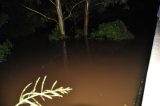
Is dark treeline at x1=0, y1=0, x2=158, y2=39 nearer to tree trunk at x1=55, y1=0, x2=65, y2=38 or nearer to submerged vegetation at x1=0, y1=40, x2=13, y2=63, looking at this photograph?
tree trunk at x1=55, y1=0, x2=65, y2=38

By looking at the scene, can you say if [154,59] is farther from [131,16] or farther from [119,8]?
[119,8]

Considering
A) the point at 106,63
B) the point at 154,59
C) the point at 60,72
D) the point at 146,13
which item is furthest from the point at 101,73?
the point at 146,13

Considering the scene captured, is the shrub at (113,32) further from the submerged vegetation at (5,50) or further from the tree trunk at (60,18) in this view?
the submerged vegetation at (5,50)

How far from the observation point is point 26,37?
10336mm

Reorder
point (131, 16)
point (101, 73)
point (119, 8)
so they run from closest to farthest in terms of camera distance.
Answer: point (101, 73), point (131, 16), point (119, 8)

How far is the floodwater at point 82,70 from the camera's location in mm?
5602

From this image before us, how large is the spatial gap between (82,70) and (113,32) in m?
2.57

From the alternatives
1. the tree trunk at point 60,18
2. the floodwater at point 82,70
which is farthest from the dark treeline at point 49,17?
the floodwater at point 82,70

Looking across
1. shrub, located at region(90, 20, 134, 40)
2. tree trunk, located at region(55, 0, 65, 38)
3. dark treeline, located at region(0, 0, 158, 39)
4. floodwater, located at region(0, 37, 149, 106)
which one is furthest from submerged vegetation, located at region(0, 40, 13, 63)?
shrub, located at region(90, 20, 134, 40)

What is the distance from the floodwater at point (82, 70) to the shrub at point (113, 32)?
43cm

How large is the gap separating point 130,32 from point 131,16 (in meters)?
2.77

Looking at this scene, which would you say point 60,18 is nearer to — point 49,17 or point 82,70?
point 49,17

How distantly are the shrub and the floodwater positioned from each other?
43 centimetres

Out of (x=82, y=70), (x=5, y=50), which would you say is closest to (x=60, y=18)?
(x=5, y=50)
